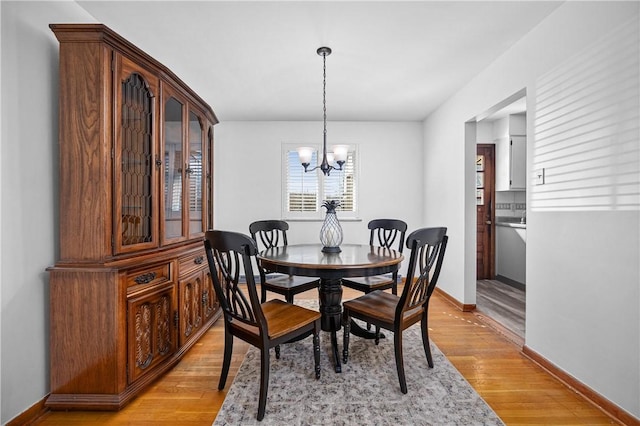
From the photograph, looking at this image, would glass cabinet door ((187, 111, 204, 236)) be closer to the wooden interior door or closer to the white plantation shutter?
the white plantation shutter

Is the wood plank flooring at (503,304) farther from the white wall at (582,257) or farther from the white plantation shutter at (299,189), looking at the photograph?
the white plantation shutter at (299,189)

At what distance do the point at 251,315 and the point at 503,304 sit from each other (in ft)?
10.5

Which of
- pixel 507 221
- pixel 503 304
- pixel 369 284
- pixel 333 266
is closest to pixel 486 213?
pixel 507 221

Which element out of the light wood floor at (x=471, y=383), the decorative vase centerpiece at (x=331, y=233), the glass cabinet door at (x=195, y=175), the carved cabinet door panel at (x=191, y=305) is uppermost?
the glass cabinet door at (x=195, y=175)

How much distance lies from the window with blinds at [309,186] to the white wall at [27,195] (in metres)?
3.11

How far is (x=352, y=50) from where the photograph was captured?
256cm

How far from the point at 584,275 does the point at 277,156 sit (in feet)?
12.7

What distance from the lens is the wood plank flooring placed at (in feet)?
9.61

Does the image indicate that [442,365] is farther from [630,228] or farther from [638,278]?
[630,228]

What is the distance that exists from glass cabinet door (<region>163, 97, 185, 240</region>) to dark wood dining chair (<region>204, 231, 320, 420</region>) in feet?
2.24

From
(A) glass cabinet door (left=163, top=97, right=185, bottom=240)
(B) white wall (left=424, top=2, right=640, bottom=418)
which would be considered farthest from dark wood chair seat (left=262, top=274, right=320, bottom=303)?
(B) white wall (left=424, top=2, right=640, bottom=418)

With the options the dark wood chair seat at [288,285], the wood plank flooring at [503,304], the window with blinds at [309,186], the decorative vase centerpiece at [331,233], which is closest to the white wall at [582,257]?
the wood plank flooring at [503,304]

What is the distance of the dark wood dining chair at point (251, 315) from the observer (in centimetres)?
156

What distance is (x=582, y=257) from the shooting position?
1869 mm
